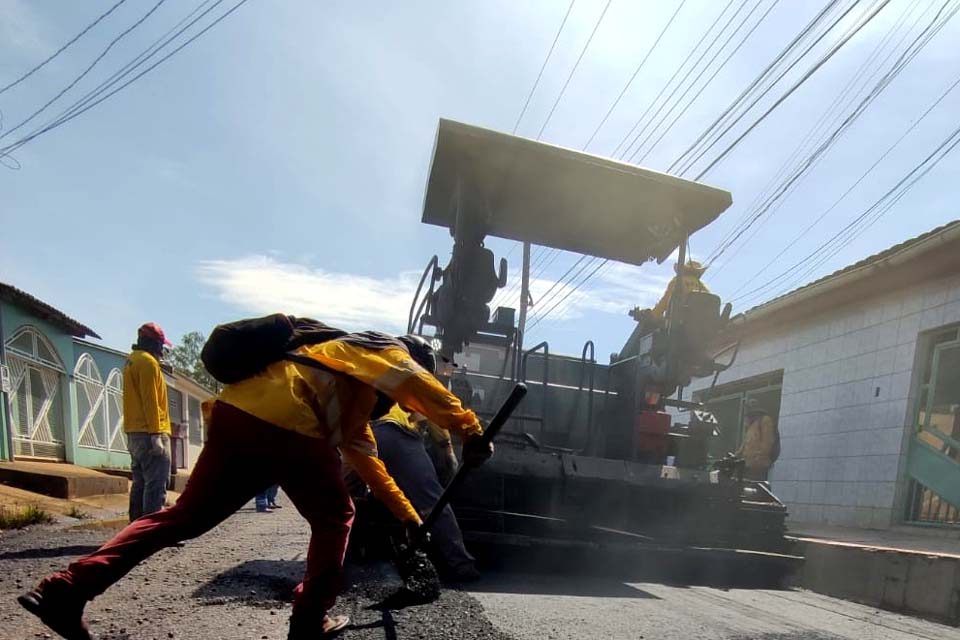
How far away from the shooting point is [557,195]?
5598mm

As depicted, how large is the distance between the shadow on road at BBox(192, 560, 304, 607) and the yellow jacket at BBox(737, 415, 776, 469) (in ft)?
17.5

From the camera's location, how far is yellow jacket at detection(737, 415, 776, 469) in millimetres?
7414

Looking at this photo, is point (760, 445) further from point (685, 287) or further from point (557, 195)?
point (557, 195)

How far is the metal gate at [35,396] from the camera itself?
34.5 ft

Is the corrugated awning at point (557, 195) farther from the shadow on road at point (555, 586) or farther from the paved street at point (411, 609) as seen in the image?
the paved street at point (411, 609)

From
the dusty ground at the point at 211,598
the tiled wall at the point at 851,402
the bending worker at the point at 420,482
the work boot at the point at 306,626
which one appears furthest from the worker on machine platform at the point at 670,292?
the tiled wall at the point at 851,402

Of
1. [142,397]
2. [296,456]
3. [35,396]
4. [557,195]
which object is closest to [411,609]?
[296,456]

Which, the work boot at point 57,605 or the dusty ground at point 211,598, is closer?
the work boot at point 57,605

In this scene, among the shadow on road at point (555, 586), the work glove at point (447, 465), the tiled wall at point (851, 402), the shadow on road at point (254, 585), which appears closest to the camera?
the shadow on road at point (254, 585)

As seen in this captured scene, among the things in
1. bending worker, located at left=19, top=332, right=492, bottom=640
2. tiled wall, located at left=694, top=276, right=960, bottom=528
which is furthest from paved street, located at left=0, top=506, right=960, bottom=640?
tiled wall, located at left=694, top=276, right=960, bottom=528

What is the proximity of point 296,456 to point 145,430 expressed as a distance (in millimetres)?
3152

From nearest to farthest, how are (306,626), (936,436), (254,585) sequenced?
(306,626) → (254,585) → (936,436)

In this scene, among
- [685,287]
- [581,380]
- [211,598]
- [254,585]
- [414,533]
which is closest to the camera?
[414,533]

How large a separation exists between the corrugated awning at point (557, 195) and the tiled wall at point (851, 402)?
4.48 metres
